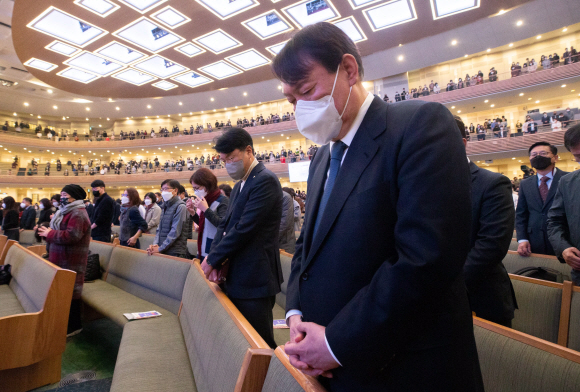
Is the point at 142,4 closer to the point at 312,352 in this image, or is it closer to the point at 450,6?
the point at 450,6

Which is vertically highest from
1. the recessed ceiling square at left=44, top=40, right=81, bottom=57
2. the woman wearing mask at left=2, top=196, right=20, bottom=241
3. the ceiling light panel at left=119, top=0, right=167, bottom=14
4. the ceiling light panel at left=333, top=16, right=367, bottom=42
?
the ceiling light panel at left=333, top=16, right=367, bottom=42

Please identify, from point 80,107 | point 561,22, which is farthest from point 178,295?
point 80,107

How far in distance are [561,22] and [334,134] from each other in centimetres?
2074

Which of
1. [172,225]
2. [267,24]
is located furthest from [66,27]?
[172,225]

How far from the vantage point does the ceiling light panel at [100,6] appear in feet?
43.7

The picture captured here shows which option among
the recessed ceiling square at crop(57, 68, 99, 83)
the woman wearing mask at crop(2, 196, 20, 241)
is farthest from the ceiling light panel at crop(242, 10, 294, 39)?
the woman wearing mask at crop(2, 196, 20, 241)

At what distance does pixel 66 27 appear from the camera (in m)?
15.5

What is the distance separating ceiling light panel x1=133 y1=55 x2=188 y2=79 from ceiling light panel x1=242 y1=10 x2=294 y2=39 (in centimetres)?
636

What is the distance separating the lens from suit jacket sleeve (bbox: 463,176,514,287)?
1.74 meters

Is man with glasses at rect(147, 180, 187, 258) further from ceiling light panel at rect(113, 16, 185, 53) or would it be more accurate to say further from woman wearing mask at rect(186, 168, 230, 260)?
ceiling light panel at rect(113, 16, 185, 53)

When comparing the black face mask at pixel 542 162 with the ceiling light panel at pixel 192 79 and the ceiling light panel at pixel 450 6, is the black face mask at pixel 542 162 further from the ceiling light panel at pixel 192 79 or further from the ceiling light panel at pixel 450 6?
the ceiling light panel at pixel 192 79

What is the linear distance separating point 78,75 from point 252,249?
23.7 meters

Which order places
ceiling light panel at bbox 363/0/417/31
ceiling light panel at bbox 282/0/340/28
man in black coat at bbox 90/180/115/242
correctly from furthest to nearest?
1. ceiling light panel at bbox 282/0/340/28
2. ceiling light panel at bbox 363/0/417/31
3. man in black coat at bbox 90/180/115/242

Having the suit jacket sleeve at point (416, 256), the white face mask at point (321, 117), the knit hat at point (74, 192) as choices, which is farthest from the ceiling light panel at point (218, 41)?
the suit jacket sleeve at point (416, 256)
